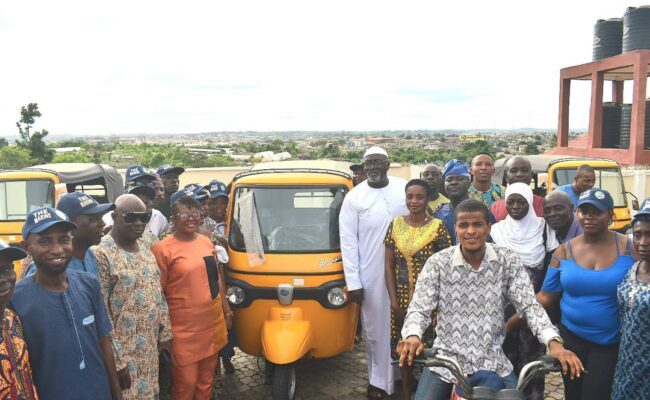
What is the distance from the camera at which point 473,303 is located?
109 inches

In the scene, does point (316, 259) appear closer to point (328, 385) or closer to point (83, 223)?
point (328, 385)

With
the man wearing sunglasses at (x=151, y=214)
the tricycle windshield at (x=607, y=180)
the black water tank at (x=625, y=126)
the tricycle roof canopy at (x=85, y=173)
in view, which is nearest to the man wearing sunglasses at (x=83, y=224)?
the man wearing sunglasses at (x=151, y=214)

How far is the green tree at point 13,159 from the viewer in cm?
2127

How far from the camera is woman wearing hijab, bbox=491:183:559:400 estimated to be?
381cm

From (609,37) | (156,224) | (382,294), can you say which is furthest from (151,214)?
(609,37)

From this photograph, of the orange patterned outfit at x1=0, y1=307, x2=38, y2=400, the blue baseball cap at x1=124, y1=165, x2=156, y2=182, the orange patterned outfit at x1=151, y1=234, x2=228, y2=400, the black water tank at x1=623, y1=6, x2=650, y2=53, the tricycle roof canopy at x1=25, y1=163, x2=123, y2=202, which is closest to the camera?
the orange patterned outfit at x1=0, y1=307, x2=38, y2=400

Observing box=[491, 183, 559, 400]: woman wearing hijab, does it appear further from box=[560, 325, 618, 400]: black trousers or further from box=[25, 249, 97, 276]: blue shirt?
box=[25, 249, 97, 276]: blue shirt

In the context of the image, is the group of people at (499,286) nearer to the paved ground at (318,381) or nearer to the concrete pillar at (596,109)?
the paved ground at (318,381)

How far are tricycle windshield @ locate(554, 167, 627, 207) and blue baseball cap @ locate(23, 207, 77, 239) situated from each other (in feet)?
28.5

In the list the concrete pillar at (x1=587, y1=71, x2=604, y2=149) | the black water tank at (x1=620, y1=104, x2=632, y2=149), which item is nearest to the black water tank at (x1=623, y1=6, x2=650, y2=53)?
the concrete pillar at (x1=587, y1=71, x2=604, y2=149)

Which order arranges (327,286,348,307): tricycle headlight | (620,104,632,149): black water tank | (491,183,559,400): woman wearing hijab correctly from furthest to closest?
(620,104,632,149): black water tank → (327,286,348,307): tricycle headlight → (491,183,559,400): woman wearing hijab

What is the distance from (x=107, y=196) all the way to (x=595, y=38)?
1961 cm

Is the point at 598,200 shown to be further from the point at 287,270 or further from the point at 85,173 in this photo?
the point at 85,173

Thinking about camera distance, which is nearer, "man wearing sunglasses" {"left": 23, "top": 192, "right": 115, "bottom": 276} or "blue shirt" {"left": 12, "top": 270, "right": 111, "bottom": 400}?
"blue shirt" {"left": 12, "top": 270, "right": 111, "bottom": 400}
